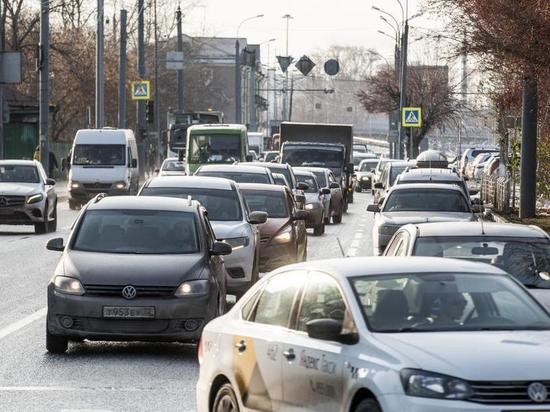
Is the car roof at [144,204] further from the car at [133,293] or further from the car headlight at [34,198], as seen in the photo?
the car headlight at [34,198]

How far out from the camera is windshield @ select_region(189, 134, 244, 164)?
2179 inches

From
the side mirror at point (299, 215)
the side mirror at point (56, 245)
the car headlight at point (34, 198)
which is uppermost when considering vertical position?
the side mirror at point (56, 245)

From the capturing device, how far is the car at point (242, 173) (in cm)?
2953

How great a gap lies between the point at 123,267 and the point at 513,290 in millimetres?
6589

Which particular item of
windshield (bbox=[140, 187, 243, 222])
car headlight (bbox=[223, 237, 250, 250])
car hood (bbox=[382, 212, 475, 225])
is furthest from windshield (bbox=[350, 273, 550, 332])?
car hood (bbox=[382, 212, 475, 225])

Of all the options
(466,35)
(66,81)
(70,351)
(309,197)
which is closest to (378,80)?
(66,81)

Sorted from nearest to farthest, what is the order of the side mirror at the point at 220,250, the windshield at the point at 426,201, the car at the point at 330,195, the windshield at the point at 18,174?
the side mirror at the point at 220,250 < the windshield at the point at 426,201 < the windshield at the point at 18,174 < the car at the point at 330,195

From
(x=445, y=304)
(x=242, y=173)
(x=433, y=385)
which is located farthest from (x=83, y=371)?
(x=242, y=173)

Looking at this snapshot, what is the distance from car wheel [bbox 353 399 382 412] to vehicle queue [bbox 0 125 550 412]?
0.01m

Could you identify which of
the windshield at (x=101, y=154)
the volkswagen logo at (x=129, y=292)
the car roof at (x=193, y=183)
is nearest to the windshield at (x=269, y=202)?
the car roof at (x=193, y=183)

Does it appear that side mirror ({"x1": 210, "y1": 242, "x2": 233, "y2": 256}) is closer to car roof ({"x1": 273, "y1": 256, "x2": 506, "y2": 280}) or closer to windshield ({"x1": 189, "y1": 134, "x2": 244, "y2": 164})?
car roof ({"x1": 273, "y1": 256, "x2": 506, "y2": 280})

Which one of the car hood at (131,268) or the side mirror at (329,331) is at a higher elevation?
the side mirror at (329,331)

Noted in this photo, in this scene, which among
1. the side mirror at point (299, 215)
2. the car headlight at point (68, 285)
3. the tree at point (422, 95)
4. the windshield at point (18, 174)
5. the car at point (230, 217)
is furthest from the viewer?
the tree at point (422, 95)

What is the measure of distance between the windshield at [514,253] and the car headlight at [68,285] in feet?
9.74
